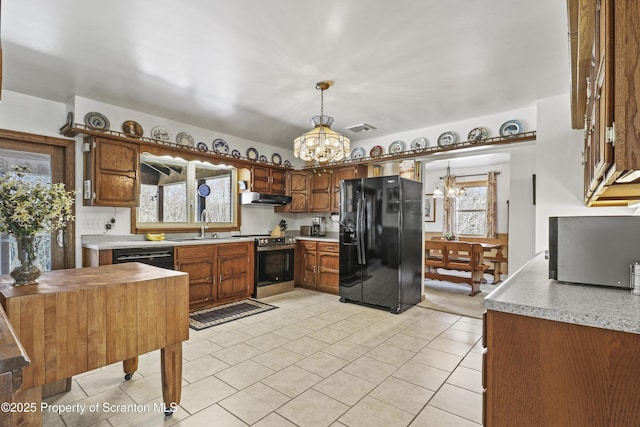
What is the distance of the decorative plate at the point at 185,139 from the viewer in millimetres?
4410

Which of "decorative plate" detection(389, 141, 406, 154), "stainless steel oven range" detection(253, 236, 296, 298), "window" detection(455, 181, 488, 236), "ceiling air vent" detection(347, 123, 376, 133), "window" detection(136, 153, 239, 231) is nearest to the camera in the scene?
"window" detection(136, 153, 239, 231)

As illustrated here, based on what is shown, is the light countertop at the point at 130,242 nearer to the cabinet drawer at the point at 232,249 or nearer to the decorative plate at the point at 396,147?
the cabinet drawer at the point at 232,249

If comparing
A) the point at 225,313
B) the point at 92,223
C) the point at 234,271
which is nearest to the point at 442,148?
the point at 234,271

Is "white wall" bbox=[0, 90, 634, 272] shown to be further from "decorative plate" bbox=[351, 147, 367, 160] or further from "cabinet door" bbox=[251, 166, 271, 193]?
"decorative plate" bbox=[351, 147, 367, 160]

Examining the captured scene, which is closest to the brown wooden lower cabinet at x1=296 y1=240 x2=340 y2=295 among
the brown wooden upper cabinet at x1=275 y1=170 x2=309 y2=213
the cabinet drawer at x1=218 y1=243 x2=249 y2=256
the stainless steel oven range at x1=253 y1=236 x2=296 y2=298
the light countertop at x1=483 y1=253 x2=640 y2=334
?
the stainless steel oven range at x1=253 y1=236 x2=296 y2=298

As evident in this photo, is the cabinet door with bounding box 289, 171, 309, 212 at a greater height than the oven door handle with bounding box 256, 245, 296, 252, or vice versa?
the cabinet door with bounding box 289, 171, 309, 212

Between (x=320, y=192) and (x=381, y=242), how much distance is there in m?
1.83

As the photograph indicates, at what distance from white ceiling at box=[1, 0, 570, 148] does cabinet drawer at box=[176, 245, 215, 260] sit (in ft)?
5.73

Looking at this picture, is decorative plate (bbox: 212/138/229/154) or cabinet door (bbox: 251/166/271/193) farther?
cabinet door (bbox: 251/166/271/193)

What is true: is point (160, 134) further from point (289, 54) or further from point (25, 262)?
point (25, 262)

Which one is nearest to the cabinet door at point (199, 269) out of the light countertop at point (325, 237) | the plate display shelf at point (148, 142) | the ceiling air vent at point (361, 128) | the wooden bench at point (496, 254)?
the plate display shelf at point (148, 142)

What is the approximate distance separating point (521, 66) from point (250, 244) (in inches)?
152

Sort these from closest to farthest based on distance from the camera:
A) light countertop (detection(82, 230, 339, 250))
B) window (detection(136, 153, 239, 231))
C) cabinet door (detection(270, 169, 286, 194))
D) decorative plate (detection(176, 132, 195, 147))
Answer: light countertop (detection(82, 230, 339, 250)) < window (detection(136, 153, 239, 231)) < decorative plate (detection(176, 132, 195, 147)) < cabinet door (detection(270, 169, 286, 194))

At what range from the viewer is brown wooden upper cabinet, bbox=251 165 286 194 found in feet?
17.1
